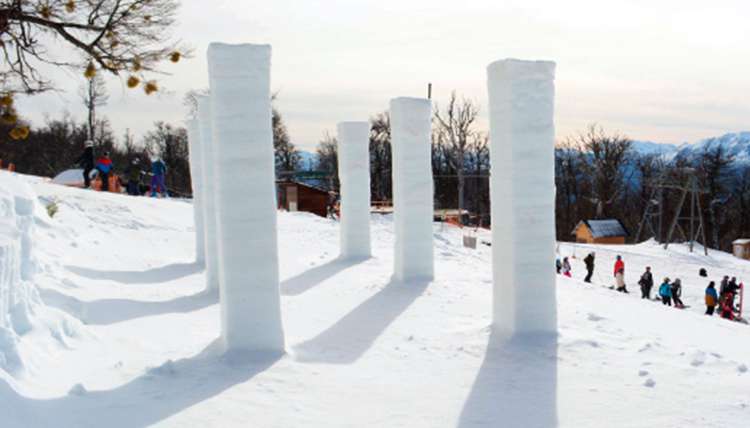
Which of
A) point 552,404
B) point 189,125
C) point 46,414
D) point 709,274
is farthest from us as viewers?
point 709,274

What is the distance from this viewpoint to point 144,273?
1383 centimetres

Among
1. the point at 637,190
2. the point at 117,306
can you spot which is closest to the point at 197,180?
the point at 117,306

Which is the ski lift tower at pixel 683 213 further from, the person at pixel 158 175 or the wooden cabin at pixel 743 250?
the person at pixel 158 175

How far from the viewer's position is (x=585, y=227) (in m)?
40.7

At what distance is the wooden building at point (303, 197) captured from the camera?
34.3m

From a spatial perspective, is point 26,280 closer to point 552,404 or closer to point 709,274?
point 552,404

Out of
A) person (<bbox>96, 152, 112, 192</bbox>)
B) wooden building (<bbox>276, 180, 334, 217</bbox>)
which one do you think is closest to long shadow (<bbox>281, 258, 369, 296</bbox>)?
person (<bbox>96, 152, 112, 192</bbox>)

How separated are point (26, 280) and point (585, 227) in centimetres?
3694

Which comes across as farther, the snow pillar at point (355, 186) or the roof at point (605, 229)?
the roof at point (605, 229)

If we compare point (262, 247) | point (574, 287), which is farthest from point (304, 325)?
point (574, 287)

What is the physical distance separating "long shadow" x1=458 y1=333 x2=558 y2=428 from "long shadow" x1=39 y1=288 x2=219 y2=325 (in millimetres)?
5109

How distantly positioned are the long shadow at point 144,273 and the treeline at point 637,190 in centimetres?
3873

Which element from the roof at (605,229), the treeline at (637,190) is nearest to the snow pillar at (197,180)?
the roof at (605,229)

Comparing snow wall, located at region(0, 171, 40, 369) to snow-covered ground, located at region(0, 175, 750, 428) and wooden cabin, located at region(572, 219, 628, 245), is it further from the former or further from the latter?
wooden cabin, located at region(572, 219, 628, 245)
